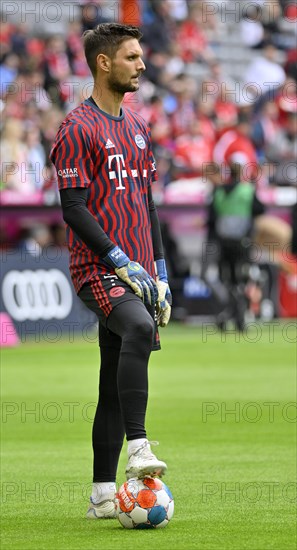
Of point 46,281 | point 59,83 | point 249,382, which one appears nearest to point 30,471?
point 249,382

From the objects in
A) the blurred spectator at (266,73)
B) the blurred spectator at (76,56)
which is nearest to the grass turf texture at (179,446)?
the blurred spectator at (76,56)

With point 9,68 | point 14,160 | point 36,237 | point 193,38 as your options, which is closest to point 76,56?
point 9,68

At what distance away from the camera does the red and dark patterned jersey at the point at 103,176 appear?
6.79m

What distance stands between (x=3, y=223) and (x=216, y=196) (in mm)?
3622

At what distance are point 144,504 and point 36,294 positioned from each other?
527 inches

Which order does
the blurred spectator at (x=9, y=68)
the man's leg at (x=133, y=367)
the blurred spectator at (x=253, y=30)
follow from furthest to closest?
the blurred spectator at (x=253, y=30), the blurred spectator at (x=9, y=68), the man's leg at (x=133, y=367)

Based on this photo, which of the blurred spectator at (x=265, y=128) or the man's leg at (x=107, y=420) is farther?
the blurred spectator at (x=265, y=128)

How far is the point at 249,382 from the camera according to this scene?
14.7 meters

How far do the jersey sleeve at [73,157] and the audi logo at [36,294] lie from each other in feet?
41.4

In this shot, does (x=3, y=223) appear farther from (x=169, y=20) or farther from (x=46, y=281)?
(x=169, y=20)

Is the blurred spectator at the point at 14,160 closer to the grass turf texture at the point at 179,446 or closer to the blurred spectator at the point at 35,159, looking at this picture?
the blurred spectator at the point at 35,159

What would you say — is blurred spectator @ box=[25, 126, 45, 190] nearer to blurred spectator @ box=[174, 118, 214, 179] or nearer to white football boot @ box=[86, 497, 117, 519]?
blurred spectator @ box=[174, 118, 214, 179]

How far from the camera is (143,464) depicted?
250 inches

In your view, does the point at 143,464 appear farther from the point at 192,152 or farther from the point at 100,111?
the point at 192,152
